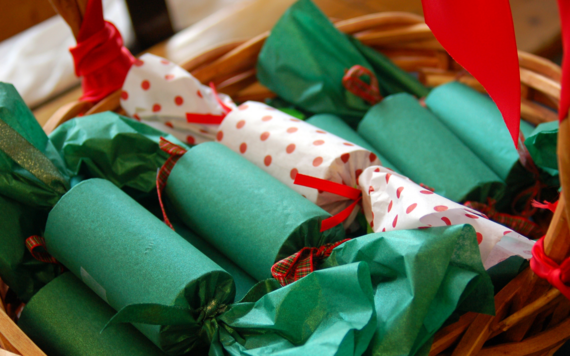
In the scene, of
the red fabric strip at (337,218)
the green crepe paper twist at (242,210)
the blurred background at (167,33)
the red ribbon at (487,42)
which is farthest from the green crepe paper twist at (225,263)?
the blurred background at (167,33)

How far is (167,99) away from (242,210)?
293 millimetres

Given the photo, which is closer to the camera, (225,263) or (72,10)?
(225,263)

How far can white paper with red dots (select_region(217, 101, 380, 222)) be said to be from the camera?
23.8 inches

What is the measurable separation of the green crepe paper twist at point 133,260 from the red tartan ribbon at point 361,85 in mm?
438

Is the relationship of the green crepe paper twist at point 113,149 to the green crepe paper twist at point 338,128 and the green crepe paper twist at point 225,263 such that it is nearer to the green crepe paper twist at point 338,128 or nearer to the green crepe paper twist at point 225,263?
the green crepe paper twist at point 225,263

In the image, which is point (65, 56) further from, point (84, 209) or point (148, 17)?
point (84, 209)

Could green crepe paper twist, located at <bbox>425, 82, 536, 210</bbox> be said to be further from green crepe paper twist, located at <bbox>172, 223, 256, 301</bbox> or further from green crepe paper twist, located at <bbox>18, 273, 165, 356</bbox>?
green crepe paper twist, located at <bbox>18, 273, 165, 356</bbox>

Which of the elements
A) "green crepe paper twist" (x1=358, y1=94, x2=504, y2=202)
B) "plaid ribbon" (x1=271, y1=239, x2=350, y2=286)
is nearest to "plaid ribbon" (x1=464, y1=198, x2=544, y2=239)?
"green crepe paper twist" (x1=358, y1=94, x2=504, y2=202)

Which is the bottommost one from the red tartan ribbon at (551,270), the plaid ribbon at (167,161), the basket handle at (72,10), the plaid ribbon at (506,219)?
the plaid ribbon at (506,219)

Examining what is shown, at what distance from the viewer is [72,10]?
0.74 meters

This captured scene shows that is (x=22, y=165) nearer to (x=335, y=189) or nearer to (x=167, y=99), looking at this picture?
(x=167, y=99)

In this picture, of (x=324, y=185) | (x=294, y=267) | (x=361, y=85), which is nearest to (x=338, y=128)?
(x=361, y=85)

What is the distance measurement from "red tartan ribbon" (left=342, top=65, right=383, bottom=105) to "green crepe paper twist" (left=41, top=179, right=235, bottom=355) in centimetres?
44

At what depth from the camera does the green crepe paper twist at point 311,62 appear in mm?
834
